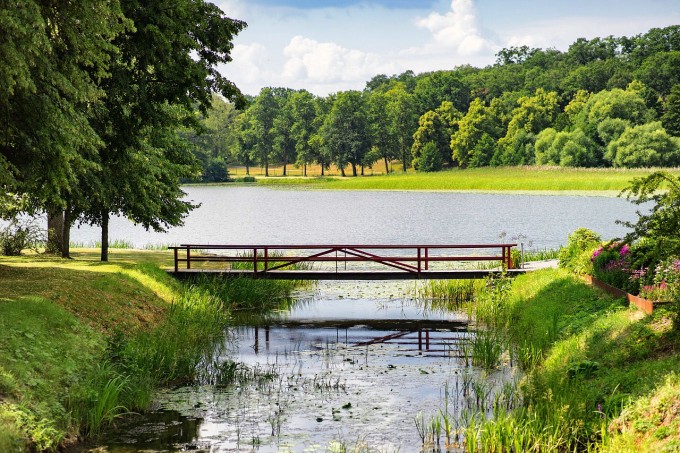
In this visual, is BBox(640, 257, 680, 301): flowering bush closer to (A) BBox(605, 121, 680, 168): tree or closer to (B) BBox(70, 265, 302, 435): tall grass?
(B) BBox(70, 265, 302, 435): tall grass

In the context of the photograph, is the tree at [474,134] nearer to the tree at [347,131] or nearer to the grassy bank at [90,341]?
the tree at [347,131]

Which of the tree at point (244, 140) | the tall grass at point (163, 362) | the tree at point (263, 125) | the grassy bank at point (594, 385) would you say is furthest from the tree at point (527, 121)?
the grassy bank at point (594, 385)

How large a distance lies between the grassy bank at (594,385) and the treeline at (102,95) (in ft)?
31.0

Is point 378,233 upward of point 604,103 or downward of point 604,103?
downward

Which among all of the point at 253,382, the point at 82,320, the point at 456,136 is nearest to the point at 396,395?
the point at 253,382

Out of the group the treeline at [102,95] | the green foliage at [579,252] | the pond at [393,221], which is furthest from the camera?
the pond at [393,221]

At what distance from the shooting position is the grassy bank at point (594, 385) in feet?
37.4

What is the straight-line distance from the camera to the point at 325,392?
15836mm

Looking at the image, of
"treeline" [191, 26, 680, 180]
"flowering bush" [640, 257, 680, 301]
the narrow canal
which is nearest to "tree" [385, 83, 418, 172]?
"treeline" [191, 26, 680, 180]

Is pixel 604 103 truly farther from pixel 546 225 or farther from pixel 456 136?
pixel 546 225

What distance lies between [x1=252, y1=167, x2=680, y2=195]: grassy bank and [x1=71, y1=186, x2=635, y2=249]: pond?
4843 mm

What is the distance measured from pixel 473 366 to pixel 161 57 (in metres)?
10.0

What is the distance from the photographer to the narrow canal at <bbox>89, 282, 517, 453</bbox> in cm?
1310

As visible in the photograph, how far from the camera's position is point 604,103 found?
349 ft
